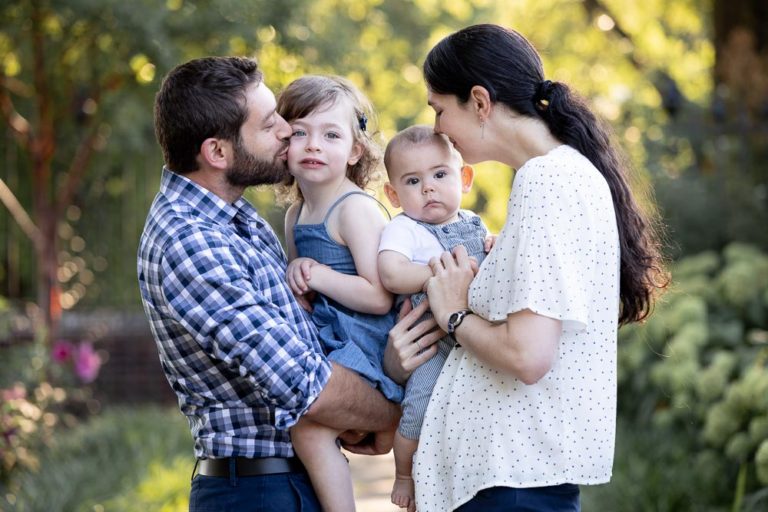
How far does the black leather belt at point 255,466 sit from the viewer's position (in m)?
2.95

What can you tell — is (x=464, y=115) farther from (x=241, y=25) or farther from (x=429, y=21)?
(x=429, y=21)

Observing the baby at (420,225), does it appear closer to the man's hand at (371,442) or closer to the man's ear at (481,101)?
the man's hand at (371,442)

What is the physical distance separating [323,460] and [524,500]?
56cm

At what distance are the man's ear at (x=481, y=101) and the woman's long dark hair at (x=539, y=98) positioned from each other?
0.04ft

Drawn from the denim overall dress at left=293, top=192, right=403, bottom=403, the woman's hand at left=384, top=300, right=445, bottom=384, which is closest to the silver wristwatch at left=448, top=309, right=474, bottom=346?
the woman's hand at left=384, top=300, right=445, bottom=384

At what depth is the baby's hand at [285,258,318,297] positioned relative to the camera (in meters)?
3.14

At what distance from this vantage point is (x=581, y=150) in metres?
2.84

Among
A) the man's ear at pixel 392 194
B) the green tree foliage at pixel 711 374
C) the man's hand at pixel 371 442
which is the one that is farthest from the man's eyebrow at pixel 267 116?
the green tree foliage at pixel 711 374

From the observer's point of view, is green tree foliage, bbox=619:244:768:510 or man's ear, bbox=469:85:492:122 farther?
green tree foliage, bbox=619:244:768:510

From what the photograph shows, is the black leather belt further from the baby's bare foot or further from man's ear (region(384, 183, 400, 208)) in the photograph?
man's ear (region(384, 183, 400, 208))

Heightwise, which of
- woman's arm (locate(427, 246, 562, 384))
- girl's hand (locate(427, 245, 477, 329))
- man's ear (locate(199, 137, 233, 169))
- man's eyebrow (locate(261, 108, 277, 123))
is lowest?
woman's arm (locate(427, 246, 562, 384))

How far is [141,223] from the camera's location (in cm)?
1115

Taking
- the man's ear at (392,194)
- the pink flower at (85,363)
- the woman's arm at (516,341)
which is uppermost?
the man's ear at (392,194)

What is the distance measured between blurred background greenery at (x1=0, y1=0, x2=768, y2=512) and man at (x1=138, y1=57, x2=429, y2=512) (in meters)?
0.96
